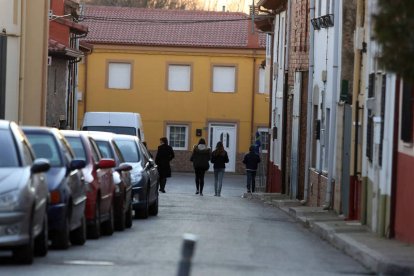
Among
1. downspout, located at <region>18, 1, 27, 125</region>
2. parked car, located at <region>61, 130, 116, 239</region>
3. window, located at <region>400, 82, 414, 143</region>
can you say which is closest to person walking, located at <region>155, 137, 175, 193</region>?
downspout, located at <region>18, 1, 27, 125</region>

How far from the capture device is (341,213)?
25500 millimetres

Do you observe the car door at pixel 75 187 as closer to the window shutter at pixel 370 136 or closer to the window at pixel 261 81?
the window shutter at pixel 370 136

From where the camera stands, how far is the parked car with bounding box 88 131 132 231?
66.1ft

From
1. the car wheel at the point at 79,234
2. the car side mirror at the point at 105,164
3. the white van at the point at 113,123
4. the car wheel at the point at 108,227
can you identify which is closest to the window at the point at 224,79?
the white van at the point at 113,123

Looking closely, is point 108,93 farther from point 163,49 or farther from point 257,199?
point 257,199

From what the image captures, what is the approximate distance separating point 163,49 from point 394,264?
162 feet

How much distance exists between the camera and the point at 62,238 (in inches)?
605

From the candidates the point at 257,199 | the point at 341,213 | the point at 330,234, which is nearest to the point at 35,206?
the point at 330,234

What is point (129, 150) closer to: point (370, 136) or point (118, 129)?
point (370, 136)

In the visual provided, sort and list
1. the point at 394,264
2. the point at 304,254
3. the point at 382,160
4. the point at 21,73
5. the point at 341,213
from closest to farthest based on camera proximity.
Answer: the point at 394,264
the point at 304,254
the point at 382,160
the point at 341,213
the point at 21,73

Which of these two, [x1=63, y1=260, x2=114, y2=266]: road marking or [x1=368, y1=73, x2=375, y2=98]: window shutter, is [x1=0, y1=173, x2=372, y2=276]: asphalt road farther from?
[x1=368, y1=73, x2=375, y2=98]: window shutter

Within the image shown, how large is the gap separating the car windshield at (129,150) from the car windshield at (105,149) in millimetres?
2453

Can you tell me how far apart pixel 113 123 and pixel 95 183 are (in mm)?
19895

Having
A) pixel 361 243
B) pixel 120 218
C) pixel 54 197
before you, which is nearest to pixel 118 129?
pixel 120 218
